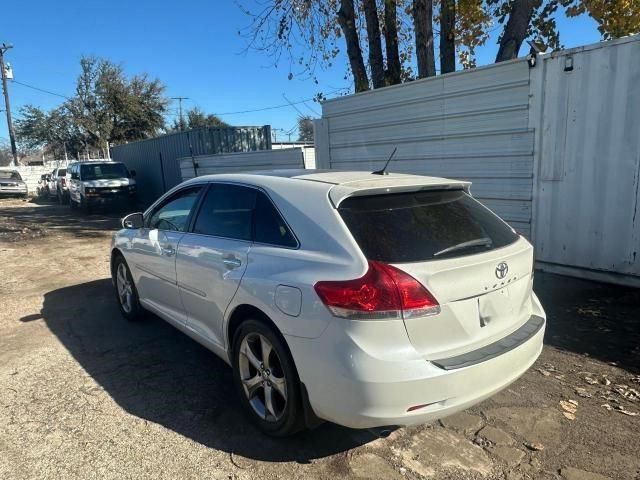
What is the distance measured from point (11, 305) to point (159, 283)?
9.99 ft

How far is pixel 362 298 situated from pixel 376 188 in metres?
0.73

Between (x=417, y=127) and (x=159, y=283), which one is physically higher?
(x=417, y=127)

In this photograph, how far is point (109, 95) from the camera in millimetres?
35625

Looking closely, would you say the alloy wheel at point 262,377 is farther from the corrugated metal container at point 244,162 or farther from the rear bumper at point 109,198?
the rear bumper at point 109,198

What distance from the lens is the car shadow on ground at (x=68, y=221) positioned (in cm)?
1300

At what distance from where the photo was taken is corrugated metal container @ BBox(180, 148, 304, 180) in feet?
33.3

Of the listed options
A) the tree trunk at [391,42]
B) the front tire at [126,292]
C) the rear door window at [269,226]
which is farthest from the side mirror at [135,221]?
the tree trunk at [391,42]

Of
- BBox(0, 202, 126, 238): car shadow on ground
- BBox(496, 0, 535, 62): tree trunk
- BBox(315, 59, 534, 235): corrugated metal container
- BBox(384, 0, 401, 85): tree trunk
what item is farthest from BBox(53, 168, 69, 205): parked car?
BBox(496, 0, 535, 62): tree trunk

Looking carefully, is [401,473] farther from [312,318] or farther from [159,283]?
[159,283]

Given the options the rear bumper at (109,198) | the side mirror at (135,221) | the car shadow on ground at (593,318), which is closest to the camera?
the car shadow on ground at (593,318)

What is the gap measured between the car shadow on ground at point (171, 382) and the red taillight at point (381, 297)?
1015mm

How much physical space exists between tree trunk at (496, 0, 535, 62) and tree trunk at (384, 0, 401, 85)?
2296 mm

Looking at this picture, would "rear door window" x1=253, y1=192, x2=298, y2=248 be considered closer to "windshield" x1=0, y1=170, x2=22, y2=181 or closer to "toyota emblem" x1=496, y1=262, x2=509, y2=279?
"toyota emblem" x1=496, y1=262, x2=509, y2=279

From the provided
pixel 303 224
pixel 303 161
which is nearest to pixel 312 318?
pixel 303 224
